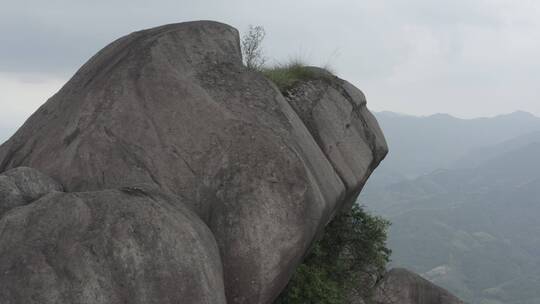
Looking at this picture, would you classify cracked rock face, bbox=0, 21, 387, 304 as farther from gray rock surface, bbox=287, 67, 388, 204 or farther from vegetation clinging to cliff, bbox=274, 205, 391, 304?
vegetation clinging to cliff, bbox=274, 205, 391, 304

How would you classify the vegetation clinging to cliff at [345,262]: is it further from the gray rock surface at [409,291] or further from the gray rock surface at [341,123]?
the gray rock surface at [341,123]

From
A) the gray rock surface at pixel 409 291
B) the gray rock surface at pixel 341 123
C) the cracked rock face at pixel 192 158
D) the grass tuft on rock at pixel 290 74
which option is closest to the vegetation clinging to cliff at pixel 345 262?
the gray rock surface at pixel 409 291

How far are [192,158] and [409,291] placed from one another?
43.1 feet

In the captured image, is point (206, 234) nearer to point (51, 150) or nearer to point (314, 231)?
point (314, 231)

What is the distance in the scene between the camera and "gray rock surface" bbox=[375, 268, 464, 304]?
21500 millimetres

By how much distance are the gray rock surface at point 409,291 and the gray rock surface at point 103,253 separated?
1290cm

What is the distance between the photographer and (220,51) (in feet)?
47.2

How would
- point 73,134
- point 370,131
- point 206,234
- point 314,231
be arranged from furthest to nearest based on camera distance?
point 370,131, point 314,231, point 73,134, point 206,234

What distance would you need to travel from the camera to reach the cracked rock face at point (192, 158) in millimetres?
9977

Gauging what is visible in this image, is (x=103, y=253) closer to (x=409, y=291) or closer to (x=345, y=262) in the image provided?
(x=345, y=262)

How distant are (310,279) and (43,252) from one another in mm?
9232

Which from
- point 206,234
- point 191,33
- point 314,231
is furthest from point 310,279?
point 191,33

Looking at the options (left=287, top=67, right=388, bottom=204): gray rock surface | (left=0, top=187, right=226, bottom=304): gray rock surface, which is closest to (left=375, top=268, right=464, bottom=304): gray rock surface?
(left=287, top=67, right=388, bottom=204): gray rock surface

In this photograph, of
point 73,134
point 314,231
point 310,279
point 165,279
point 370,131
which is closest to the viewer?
point 165,279
